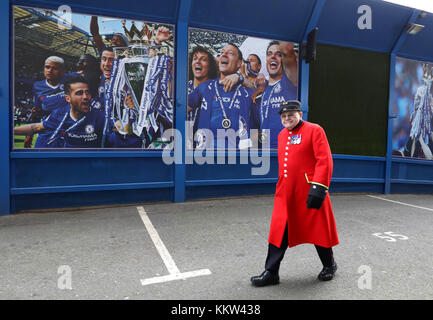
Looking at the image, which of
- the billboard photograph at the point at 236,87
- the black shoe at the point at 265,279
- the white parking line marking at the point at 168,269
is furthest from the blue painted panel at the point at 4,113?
the black shoe at the point at 265,279

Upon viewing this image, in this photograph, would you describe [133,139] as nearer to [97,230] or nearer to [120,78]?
[120,78]

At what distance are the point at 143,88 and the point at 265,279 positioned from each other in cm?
436

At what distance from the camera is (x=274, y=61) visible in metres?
6.73

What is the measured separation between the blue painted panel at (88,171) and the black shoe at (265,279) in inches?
139

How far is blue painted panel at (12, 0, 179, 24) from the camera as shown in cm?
518

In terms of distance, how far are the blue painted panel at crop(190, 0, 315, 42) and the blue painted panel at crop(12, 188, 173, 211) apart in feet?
11.4

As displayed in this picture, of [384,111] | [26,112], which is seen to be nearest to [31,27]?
[26,112]

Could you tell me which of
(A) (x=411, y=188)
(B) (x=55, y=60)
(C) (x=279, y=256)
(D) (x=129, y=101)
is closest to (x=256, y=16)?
(D) (x=129, y=101)

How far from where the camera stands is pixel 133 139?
5781 millimetres

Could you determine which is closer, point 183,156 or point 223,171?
point 183,156

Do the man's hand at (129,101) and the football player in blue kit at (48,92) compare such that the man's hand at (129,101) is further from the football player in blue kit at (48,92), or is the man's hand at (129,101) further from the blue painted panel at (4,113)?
the blue painted panel at (4,113)

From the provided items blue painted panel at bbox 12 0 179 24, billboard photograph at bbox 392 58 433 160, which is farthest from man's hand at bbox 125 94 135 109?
billboard photograph at bbox 392 58 433 160

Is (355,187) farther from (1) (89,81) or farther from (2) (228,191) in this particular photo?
(1) (89,81)

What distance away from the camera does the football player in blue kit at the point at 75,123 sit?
526 cm
